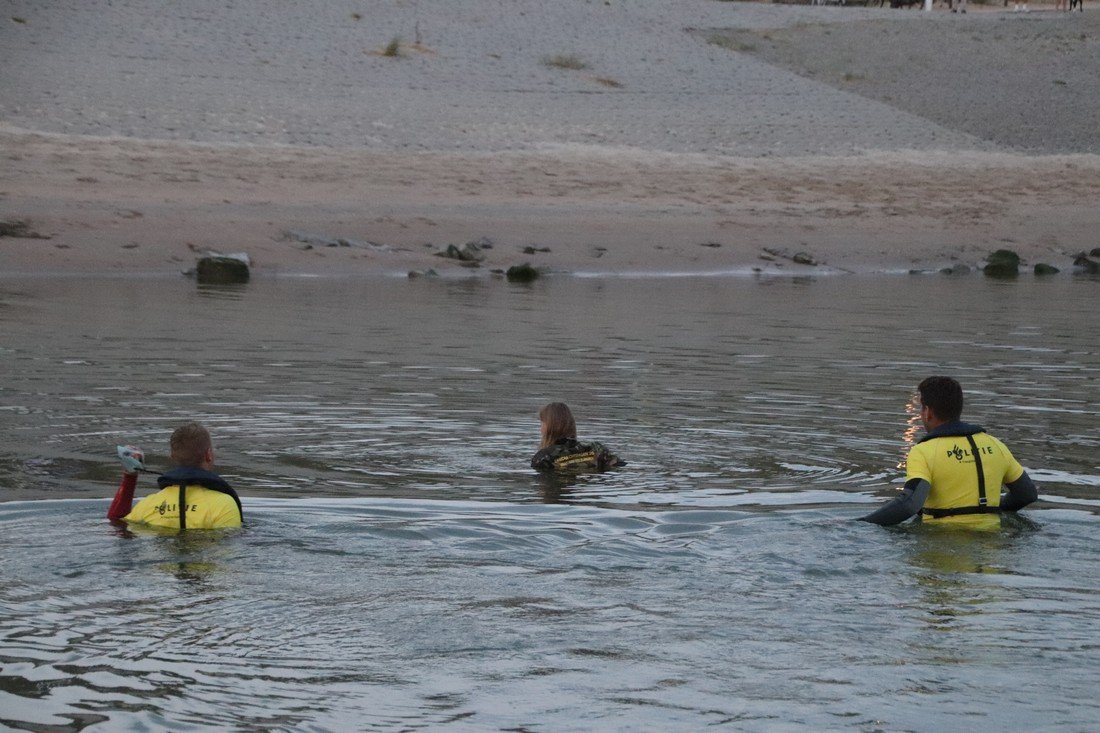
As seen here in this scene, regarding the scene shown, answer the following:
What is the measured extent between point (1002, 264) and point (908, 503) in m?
23.1

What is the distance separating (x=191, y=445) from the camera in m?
7.78

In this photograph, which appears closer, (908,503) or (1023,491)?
(908,503)

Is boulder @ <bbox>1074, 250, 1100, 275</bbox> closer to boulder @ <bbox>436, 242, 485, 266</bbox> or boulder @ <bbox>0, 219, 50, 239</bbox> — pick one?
boulder @ <bbox>436, 242, 485, 266</bbox>

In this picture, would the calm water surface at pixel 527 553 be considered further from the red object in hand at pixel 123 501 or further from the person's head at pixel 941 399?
the person's head at pixel 941 399

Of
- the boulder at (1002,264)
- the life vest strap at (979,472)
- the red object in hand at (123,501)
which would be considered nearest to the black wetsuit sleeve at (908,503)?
the life vest strap at (979,472)

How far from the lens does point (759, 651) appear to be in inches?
249

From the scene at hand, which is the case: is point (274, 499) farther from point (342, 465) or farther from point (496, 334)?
point (496, 334)

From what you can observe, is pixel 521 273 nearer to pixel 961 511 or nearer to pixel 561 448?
pixel 561 448

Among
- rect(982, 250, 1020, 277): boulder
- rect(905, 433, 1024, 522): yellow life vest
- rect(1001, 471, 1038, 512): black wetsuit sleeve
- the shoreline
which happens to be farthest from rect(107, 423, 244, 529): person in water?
rect(982, 250, 1020, 277): boulder

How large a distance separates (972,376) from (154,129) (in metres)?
21.2

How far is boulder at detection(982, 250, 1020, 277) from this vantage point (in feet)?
98.1

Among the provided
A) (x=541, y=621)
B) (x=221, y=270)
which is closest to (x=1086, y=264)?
(x=221, y=270)

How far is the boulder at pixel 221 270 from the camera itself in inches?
956

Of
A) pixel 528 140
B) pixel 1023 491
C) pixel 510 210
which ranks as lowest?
pixel 1023 491
